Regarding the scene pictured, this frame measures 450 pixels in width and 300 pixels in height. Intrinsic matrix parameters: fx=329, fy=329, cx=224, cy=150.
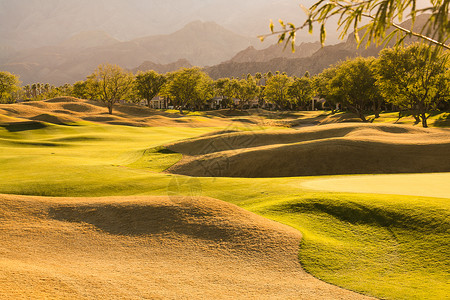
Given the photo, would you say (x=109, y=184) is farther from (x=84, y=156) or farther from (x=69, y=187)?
(x=84, y=156)

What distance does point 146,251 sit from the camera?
356 inches

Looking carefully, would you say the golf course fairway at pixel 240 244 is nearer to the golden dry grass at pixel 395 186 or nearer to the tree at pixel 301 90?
the golden dry grass at pixel 395 186

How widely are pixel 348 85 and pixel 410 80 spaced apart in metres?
17.2

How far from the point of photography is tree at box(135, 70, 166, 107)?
4473 inches

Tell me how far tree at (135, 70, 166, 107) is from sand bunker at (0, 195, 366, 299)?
4163 inches

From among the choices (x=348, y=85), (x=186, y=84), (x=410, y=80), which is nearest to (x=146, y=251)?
(x=410, y=80)

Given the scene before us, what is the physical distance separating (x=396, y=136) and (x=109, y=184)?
84.7ft

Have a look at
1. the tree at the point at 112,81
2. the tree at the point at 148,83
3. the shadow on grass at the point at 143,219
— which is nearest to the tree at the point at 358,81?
the tree at the point at 112,81

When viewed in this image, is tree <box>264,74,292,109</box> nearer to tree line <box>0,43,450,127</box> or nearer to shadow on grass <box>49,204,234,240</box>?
tree line <box>0,43,450,127</box>

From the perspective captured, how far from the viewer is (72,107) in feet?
278

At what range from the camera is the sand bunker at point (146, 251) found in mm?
6609

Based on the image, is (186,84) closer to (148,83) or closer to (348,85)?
(148,83)

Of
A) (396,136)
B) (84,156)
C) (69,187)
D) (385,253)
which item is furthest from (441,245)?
(84,156)

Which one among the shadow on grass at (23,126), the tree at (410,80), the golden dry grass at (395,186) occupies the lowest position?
the golden dry grass at (395,186)
